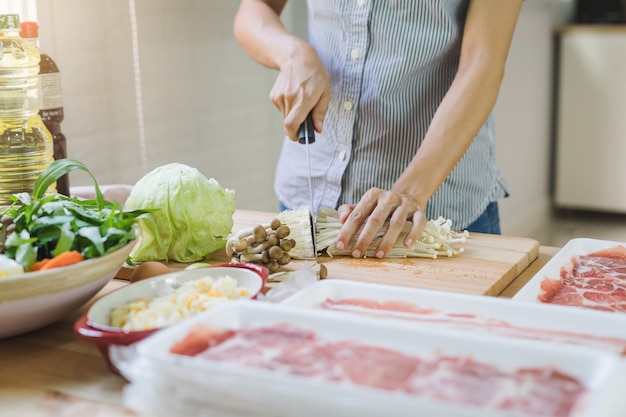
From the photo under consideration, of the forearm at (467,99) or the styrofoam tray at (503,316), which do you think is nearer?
the styrofoam tray at (503,316)

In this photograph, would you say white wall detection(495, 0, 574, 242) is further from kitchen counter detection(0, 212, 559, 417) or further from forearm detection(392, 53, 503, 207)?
kitchen counter detection(0, 212, 559, 417)

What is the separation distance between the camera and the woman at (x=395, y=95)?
1688 mm

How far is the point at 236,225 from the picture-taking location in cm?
180

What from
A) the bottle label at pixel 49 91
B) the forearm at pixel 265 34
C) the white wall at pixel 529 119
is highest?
the forearm at pixel 265 34

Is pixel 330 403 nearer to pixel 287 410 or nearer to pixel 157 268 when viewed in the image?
pixel 287 410

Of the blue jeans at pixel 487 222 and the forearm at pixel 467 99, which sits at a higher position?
the forearm at pixel 467 99

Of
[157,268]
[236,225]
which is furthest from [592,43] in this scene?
[157,268]

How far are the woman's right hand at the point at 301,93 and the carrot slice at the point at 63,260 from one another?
0.60 m

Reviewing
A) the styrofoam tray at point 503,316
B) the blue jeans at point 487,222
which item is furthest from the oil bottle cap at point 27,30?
the blue jeans at point 487,222

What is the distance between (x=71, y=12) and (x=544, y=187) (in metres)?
3.59

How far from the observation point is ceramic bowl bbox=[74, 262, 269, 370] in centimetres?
104

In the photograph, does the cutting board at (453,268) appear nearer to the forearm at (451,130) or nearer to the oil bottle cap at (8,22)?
the forearm at (451,130)

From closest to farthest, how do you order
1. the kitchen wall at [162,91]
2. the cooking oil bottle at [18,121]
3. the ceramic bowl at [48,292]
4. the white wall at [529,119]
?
the ceramic bowl at [48,292]
the cooking oil bottle at [18,121]
the kitchen wall at [162,91]
the white wall at [529,119]

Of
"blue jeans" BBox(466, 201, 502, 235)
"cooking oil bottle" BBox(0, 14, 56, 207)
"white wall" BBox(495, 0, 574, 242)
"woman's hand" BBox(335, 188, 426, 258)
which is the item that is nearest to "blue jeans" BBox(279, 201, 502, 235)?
"blue jeans" BBox(466, 201, 502, 235)
